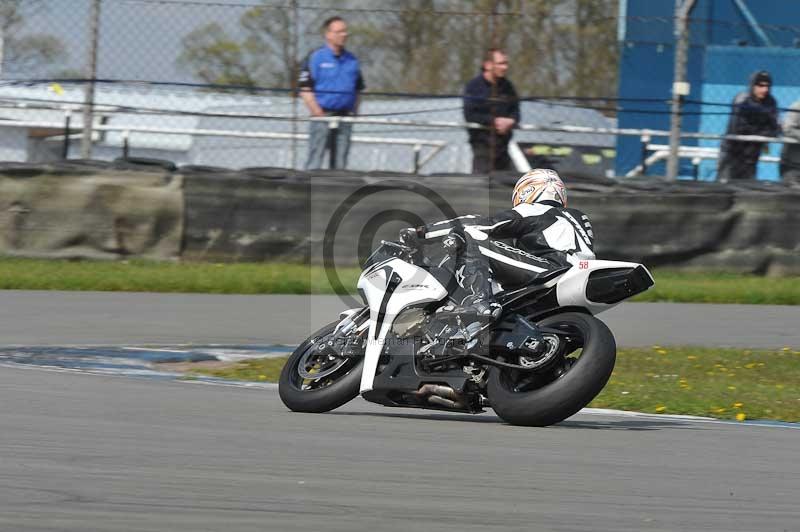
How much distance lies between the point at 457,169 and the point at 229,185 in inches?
105

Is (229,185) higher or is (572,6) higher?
(572,6)

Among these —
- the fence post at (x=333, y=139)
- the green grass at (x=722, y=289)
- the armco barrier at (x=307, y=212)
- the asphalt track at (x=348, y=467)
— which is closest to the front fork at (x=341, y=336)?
the asphalt track at (x=348, y=467)

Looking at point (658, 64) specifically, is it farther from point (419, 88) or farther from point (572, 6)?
point (419, 88)

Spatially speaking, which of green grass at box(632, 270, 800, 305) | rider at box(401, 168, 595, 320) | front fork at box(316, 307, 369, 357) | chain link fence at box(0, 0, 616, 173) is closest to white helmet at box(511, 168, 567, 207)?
rider at box(401, 168, 595, 320)

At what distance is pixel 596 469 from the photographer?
512cm

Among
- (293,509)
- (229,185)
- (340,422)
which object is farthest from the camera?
(229,185)

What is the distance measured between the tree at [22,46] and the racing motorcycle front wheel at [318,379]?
6.98 meters

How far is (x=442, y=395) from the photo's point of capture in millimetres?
6406

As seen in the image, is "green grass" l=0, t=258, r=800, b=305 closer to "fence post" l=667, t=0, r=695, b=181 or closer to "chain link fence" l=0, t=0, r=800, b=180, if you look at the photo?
"fence post" l=667, t=0, r=695, b=181

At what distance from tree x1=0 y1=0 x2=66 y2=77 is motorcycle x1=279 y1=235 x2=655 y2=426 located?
700 cm

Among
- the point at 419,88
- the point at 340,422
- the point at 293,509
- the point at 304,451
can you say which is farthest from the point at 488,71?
the point at 293,509

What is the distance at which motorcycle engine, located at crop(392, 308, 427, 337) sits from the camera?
6.61 m

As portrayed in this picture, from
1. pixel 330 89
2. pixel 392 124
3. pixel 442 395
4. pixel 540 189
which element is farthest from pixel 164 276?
pixel 442 395

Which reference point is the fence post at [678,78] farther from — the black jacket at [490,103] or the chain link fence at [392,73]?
the black jacket at [490,103]
